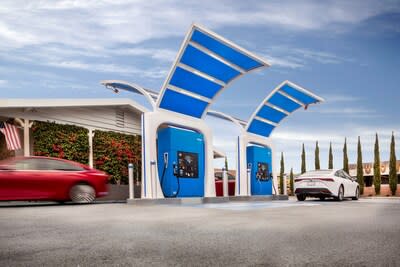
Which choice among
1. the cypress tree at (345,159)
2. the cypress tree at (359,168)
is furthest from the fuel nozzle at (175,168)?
the cypress tree at (345,159)

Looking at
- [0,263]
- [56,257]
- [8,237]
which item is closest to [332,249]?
[56,257]

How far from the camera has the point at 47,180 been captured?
43.5ft

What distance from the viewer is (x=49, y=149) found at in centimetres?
1947

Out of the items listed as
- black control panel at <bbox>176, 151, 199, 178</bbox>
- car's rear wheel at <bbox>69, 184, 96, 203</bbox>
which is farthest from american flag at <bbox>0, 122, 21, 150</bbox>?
black control panel at <bbox>176, 151, 199, 178</bbox>

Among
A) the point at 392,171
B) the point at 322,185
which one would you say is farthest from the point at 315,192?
the point at 392,171

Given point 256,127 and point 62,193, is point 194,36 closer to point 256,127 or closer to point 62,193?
point 62,193

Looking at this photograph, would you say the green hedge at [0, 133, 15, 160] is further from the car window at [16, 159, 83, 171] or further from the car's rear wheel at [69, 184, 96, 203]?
the car's rear wheel at [69, 184, 96, 203]

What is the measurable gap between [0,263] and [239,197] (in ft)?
54.3

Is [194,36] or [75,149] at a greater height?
[194,36]

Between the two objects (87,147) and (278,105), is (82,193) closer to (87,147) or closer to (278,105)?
(87,147)

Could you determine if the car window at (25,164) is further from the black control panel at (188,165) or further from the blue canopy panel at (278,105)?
the blue canopy panel at (278,105)

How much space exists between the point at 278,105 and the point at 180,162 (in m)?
8.76

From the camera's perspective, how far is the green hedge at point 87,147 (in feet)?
63.7

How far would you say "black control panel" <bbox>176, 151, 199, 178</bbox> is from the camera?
1655 cm
